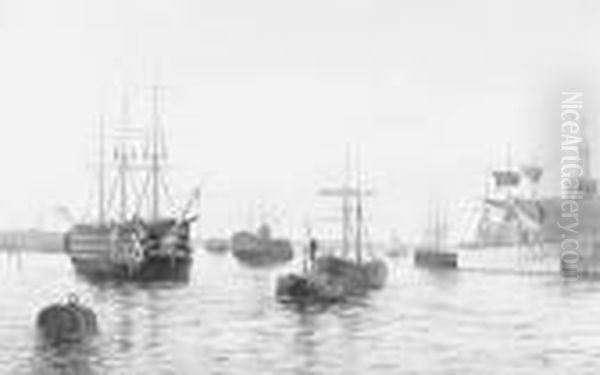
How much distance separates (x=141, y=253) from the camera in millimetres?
172250

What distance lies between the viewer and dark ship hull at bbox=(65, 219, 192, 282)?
17175cm

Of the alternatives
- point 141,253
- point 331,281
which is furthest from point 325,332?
point 141,253

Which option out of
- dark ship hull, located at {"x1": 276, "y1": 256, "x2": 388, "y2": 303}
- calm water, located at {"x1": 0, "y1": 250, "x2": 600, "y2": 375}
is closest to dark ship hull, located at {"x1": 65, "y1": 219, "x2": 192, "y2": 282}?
calm water, located at {"x1": 0, "y1": 250, "x2": 600, "y2": 375}

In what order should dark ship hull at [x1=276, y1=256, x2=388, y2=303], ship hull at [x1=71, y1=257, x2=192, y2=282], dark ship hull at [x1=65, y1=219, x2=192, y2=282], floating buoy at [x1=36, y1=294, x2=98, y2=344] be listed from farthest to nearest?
dark ship hull at [x1=65, y1=219, x2=192, y2=282], ship hull at [x1=71, y1=257, x2=192, y2=282], dark ship hull at [x1=276, y1=256, x2=388, y2=303], floating buoy at [x1=36, y1=294, x2=98, y2=344]

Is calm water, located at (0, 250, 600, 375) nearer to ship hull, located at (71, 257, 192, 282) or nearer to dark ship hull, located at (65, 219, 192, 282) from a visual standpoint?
ship hull, located at (71, 257, 192, 282)

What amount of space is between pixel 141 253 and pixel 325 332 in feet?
273

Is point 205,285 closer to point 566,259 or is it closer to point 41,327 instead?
point 566,259

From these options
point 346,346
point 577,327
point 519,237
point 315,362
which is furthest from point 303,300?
point 519,237

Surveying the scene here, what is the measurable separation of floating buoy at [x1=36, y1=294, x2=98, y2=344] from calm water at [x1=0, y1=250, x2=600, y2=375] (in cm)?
133

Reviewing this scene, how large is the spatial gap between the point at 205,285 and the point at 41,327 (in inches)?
2896

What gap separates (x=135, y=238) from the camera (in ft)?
569

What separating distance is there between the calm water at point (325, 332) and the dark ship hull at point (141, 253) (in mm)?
18546

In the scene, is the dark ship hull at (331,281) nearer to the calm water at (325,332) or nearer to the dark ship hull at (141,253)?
the calm water at (325,332)

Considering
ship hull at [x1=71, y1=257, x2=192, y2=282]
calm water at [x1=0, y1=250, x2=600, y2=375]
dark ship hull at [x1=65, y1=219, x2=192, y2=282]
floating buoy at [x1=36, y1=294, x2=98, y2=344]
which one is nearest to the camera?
calm water at [x1=0, y1=250, x2=600, y2=375]
